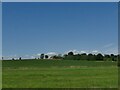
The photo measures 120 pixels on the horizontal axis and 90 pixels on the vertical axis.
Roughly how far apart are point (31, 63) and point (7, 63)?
6.22m

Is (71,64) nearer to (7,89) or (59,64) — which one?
(59,64)

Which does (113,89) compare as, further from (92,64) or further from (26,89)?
(92,64)

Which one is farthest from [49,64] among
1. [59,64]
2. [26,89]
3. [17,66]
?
[26,89]

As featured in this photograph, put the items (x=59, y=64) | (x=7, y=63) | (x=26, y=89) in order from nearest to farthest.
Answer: (x=26, y=89), (x=7, y=63), (x=59, y=64)

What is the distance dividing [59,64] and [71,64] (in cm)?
245

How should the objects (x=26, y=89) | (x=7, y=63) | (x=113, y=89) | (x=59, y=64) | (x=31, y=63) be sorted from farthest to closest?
(x=59, y=64), (x=31, y=63), (x=7, y=63), (x=26, y=89), (x=113, y=89)

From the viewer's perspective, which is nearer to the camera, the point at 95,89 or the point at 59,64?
the point at 95,89

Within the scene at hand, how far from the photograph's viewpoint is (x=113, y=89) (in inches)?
733

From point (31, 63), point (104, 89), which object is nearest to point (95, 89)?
point (104, 89)

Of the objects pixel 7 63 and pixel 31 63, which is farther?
pixel 31 63

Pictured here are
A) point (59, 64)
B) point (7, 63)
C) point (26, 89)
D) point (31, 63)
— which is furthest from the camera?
point (59, 64)

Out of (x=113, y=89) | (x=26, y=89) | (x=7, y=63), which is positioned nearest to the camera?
(x=113, y=89)

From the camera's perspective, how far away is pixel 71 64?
65.4 m

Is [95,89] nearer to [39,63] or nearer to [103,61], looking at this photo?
[39,63]
